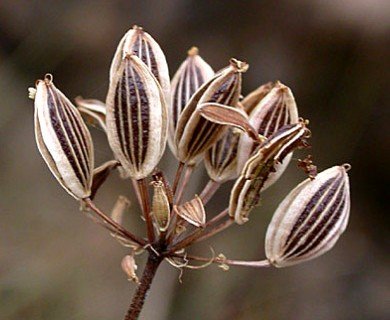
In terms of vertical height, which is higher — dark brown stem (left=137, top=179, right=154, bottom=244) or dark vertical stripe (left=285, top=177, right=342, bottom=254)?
dark vertical stripe (left=285, top=177, right=342, bottom=254)

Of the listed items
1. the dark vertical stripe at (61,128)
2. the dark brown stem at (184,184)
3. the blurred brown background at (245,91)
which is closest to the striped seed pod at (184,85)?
the dark brown stem at (184,184)

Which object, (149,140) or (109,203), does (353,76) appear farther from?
(149,140)

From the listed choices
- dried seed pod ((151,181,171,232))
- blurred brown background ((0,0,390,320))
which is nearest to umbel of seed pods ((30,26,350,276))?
dried seed pod ((151,181,171,232))

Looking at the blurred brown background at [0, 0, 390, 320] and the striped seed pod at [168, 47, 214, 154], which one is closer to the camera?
the striped seed pod at [168, 47, 214, 154]

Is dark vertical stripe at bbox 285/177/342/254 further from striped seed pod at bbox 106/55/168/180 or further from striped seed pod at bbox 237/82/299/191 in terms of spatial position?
striped seed pod at bbox 106/55/168/180

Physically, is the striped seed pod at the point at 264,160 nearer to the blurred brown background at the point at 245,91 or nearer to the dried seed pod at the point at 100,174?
the dried seed pod at the point at 100,174

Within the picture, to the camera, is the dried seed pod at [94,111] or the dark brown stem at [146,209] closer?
the dark brown stem at [146,209]

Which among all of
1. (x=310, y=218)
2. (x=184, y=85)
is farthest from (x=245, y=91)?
(x=310, y=218)
